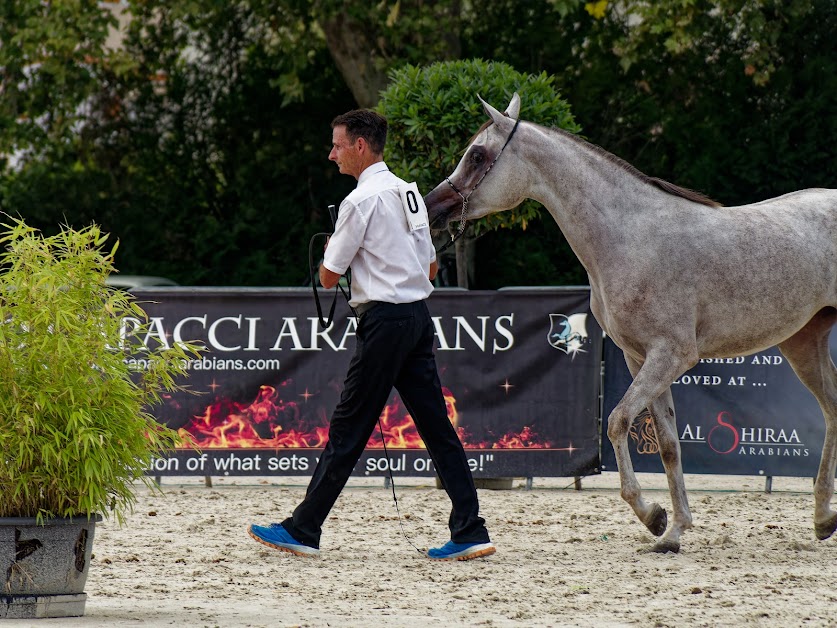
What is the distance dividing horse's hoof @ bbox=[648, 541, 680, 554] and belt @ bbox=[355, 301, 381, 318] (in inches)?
82.2

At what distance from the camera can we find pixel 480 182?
6754 mm

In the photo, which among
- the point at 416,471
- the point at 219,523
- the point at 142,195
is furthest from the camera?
the point at 142,195

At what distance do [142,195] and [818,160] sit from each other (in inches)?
390

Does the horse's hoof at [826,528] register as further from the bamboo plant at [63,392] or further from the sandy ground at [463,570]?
the bamboo plant at [63,392]

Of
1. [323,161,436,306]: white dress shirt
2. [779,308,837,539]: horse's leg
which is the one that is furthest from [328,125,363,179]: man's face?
[779,308,837,539]: horse's leg

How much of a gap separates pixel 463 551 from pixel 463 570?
0.82 ft

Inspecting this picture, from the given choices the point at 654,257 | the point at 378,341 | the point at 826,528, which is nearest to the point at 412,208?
the point at 378,341

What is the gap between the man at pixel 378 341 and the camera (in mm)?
6227

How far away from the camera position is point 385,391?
6332 mm

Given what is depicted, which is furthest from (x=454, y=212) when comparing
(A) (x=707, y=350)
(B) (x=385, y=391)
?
(A) (x=707, y=350)

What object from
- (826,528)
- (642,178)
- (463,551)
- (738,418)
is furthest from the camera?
(738,418)

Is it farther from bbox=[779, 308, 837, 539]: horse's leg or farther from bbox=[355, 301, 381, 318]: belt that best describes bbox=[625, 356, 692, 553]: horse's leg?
bbox=[355, 301, 381, 318]: belt

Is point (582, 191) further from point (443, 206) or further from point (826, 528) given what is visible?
point (826, 528)

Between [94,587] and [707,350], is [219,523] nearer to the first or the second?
[94,587]
